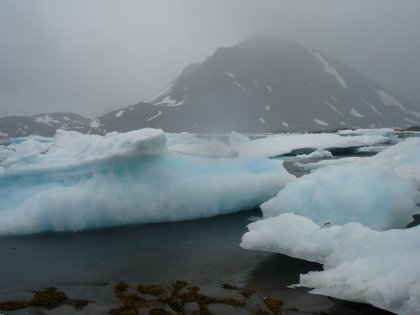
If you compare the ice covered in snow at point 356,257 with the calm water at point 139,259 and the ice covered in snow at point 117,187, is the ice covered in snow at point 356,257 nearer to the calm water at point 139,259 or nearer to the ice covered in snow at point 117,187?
the calm water at point 139,259

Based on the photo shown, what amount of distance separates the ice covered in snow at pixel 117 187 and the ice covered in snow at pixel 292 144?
12.3 meters

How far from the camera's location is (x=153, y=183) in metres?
13.7

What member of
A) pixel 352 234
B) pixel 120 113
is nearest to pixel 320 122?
pixel 120 113

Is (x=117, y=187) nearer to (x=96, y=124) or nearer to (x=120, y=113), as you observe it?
(x=96, y=124)

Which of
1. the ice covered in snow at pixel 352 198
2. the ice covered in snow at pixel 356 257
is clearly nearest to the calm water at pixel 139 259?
the ice covered in snow at pixel 356 257

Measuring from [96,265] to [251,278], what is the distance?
3672mm

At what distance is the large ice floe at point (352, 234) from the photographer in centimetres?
656

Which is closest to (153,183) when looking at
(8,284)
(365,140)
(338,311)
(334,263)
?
(8,284)

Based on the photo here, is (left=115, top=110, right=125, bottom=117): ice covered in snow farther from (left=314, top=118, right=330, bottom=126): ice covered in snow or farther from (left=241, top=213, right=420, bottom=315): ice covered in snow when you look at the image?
(left=241, top=213, right=420, bottom=315): ice covered in snow

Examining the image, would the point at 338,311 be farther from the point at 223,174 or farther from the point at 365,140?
the point at 365,140

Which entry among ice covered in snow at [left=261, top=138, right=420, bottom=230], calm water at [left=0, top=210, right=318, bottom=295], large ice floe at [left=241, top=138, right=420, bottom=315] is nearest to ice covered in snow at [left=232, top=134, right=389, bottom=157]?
ice covered in snow at [left=261, top=138, right=420, bottom=230]

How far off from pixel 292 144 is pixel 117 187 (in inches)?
928

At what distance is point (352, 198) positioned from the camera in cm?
1066

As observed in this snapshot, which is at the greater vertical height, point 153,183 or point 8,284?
point 153,183
